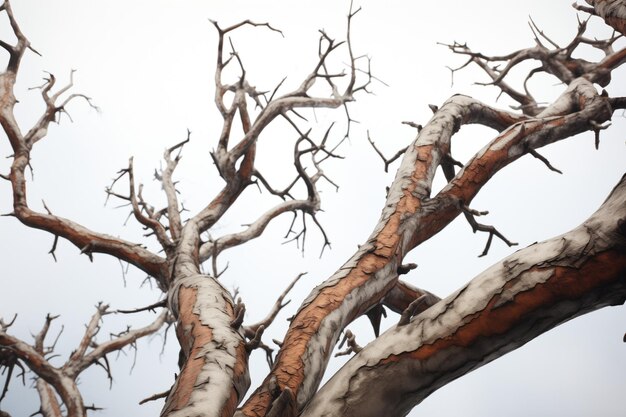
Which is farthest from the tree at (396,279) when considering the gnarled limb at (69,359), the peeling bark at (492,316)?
the gnarled limb at (69,359)

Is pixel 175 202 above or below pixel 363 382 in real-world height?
above

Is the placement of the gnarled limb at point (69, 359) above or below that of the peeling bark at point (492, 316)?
above

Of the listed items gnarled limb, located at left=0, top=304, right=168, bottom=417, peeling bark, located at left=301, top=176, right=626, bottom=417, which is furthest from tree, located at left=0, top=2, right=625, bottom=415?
gnarled limb, located at left=0, top=304, right=168, bottom=417

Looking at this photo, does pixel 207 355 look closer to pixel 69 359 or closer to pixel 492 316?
pixel 492 316

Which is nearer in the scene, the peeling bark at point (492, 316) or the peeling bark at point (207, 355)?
the peeling bark at point (492, 316)

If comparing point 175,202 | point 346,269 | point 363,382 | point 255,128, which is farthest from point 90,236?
point 363,382

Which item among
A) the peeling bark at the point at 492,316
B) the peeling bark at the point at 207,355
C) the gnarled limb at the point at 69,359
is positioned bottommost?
the peeling bark at the point at 492,316

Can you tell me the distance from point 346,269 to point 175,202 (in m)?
2.79

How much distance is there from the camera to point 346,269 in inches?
83.9

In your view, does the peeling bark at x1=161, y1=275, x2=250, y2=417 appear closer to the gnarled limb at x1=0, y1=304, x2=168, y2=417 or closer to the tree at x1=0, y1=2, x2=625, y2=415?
the tree at x1=0, y1=2, x2=625, y2=415

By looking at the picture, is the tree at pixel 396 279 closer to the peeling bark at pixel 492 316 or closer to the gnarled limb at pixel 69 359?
the peeling bark at pixel 492 316

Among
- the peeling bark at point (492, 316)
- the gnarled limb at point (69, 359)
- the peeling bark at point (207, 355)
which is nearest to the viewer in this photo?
the peeling bark at point (492, 316)

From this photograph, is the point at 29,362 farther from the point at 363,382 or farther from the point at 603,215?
the point at 603,215

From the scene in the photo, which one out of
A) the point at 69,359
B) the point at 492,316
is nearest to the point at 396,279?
the point at 492,316
